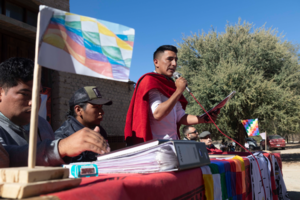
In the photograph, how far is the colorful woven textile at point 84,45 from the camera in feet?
2.74

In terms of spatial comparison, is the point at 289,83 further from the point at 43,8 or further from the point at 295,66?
the point at 43,8

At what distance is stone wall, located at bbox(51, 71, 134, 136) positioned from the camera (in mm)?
8289

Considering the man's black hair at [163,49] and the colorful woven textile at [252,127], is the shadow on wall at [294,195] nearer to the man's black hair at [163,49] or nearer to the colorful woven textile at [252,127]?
the colorful woven textile at [252,127]

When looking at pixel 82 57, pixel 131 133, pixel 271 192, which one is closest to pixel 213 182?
pixel 131 133

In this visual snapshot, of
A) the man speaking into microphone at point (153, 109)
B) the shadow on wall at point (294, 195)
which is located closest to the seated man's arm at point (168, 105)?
the man speaking into microphone at point (153, 109)

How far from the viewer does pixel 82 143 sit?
0.86 meters

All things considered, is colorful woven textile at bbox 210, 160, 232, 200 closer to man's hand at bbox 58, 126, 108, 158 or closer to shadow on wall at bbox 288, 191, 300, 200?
man's hand at bbox 58, 126, 108, 158

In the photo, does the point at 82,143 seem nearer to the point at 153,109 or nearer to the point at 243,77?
the point at 153,109

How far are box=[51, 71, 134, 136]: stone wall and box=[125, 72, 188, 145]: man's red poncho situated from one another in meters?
6.58

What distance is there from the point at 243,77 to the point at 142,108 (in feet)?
32.6

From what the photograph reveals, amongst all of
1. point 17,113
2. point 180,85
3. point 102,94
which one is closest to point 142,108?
point 180,85

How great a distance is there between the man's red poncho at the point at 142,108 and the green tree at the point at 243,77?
9.14 m

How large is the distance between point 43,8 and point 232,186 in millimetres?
1619

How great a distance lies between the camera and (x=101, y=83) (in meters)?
10.4
